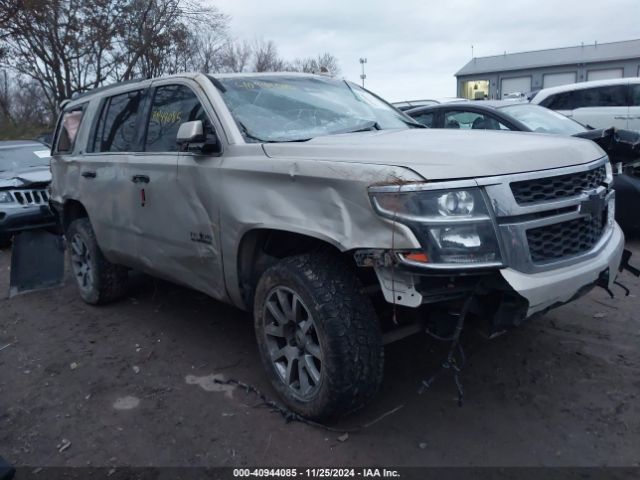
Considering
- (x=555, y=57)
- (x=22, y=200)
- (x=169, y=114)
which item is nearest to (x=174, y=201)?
(x=169, y=114)

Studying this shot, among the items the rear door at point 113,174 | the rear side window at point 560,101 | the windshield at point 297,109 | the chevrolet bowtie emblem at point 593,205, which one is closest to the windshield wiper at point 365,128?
the windshield at point 297,109

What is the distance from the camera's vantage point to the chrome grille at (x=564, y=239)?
2654 millimetres

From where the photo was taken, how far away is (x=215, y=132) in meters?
3.53

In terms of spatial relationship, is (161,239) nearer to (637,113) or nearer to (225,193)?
(225,193)

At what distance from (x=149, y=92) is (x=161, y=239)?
1.20 m

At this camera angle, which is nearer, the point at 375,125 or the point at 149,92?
the point at 375,125

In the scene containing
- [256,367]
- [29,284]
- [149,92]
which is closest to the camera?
[256,367]

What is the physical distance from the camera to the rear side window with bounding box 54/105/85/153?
5480 millimetres

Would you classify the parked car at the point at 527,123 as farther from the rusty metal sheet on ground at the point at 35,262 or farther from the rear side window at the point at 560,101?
the rusty metal sheet on ground at the point at 35,262

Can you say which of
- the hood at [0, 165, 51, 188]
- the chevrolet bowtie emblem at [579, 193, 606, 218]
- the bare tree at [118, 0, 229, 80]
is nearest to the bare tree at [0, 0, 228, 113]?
the bare tree at [118, 0, 229, 80]

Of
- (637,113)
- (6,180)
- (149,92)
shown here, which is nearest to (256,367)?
(149,92)

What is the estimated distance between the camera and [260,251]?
339 cm

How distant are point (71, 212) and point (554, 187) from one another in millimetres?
4552

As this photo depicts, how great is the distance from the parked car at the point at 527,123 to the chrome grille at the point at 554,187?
73.9 inches
